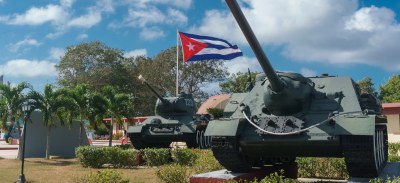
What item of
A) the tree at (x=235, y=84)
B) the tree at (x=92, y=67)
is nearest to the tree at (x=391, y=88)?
the tree at (x=235, y=84)

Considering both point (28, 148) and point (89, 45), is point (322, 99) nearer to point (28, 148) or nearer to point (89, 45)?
point (28, 148)

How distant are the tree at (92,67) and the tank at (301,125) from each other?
38.8m

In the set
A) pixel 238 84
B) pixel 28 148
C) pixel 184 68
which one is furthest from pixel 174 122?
pixel 238 84

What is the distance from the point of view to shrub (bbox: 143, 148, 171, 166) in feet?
52.0

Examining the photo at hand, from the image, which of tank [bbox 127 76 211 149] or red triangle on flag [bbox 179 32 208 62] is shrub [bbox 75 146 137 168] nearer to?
tank [bbox 127 76 211 149]

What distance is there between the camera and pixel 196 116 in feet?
60.2

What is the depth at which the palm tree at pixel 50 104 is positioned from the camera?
18.8m

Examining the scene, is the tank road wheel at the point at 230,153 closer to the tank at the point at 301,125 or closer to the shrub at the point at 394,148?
the tank at the point at 301,125

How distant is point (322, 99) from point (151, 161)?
818 cm

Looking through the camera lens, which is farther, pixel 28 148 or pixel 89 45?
pixel 89 45

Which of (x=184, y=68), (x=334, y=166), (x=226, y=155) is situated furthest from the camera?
(x=184, y=68)

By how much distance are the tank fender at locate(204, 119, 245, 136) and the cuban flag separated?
12328 mm

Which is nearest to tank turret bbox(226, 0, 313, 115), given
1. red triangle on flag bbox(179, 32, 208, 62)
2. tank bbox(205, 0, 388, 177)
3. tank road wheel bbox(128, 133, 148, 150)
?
tank bbox(205, 0, 388, 177)

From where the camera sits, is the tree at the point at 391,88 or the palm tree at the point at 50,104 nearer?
the palm tree at the point at 50,104
